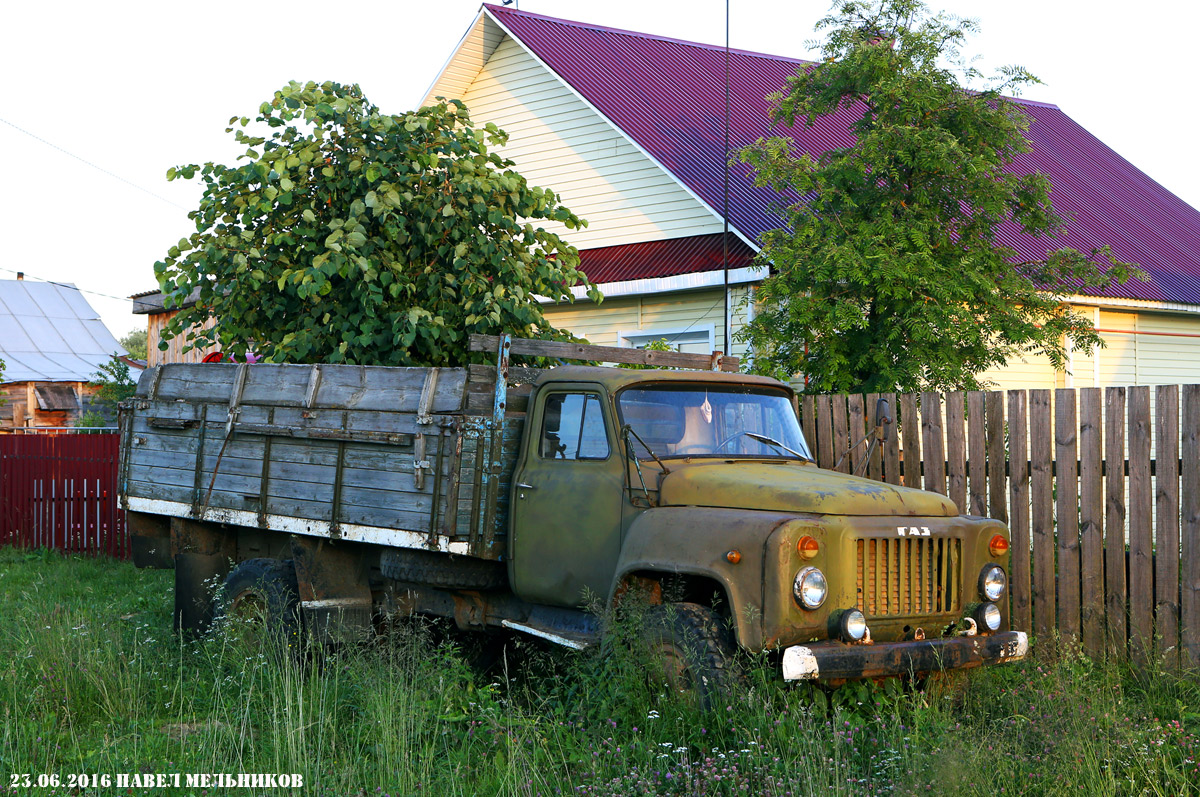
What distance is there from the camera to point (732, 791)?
4363 mm

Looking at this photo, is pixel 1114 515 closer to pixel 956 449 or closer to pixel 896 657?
pixel 956 449

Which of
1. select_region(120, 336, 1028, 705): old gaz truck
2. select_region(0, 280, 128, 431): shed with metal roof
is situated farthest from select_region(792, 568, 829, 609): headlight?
select_region(0, 280, 128, 431): shed with metal roof

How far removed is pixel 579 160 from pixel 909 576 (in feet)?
35.9

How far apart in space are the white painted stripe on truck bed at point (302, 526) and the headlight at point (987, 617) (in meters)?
2.85

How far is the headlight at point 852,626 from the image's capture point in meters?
5.14

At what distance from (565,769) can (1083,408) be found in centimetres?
407

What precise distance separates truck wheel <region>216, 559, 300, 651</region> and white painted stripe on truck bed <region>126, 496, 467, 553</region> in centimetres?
28

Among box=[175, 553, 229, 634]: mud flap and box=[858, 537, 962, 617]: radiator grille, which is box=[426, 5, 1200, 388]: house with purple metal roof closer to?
box=[175, 553, 229, 634]: mud flap

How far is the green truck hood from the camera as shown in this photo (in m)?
5.43

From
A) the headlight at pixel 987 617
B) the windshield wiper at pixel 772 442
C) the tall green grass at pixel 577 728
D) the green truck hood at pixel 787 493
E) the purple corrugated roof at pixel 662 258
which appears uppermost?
the purple corrugated roof at pixel 662 258

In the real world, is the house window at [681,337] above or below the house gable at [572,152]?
below

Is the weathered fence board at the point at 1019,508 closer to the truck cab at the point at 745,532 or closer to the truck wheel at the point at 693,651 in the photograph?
the truck cab at the point at 745,532

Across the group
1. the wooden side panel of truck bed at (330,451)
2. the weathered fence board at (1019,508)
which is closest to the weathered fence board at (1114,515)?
the weathered fence board at (1019,508)

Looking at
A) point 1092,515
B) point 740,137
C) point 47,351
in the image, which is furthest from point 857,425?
point 47,351
